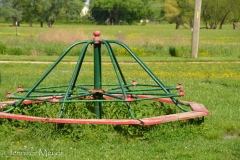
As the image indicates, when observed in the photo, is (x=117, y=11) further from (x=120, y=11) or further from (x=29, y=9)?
(x=29, y=9)

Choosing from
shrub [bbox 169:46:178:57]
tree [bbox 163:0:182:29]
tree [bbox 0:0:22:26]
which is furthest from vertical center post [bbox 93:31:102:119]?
tree [bbox 0:0:22:26]

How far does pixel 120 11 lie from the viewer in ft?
424

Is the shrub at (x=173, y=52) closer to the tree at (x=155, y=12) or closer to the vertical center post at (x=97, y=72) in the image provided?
the vertical center post at (x=97, y=72)

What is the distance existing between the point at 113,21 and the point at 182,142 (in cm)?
11694

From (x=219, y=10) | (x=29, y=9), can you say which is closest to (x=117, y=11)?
(x=29, y=9)

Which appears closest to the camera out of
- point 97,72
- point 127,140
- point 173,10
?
point 127,140

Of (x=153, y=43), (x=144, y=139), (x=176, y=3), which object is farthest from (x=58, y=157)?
(x=176, y=3)

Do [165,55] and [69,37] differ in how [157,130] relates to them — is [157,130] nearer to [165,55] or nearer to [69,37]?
[165,55]

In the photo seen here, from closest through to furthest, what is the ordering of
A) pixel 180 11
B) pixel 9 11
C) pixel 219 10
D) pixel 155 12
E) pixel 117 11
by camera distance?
pixel 219 10 → pixel 180 11 → pixel 9 11 → pixel 117 11 → pixel 155 12

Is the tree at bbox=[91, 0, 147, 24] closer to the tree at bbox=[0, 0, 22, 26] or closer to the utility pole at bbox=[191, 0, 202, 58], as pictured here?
the tree at bbox=[0, 0, 22, 26]

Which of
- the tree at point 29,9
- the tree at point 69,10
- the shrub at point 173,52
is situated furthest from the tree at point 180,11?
the shrub at point 173,52

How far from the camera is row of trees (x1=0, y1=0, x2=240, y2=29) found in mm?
83369

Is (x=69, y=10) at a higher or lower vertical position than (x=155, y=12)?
higher

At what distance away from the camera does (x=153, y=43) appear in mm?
26438
